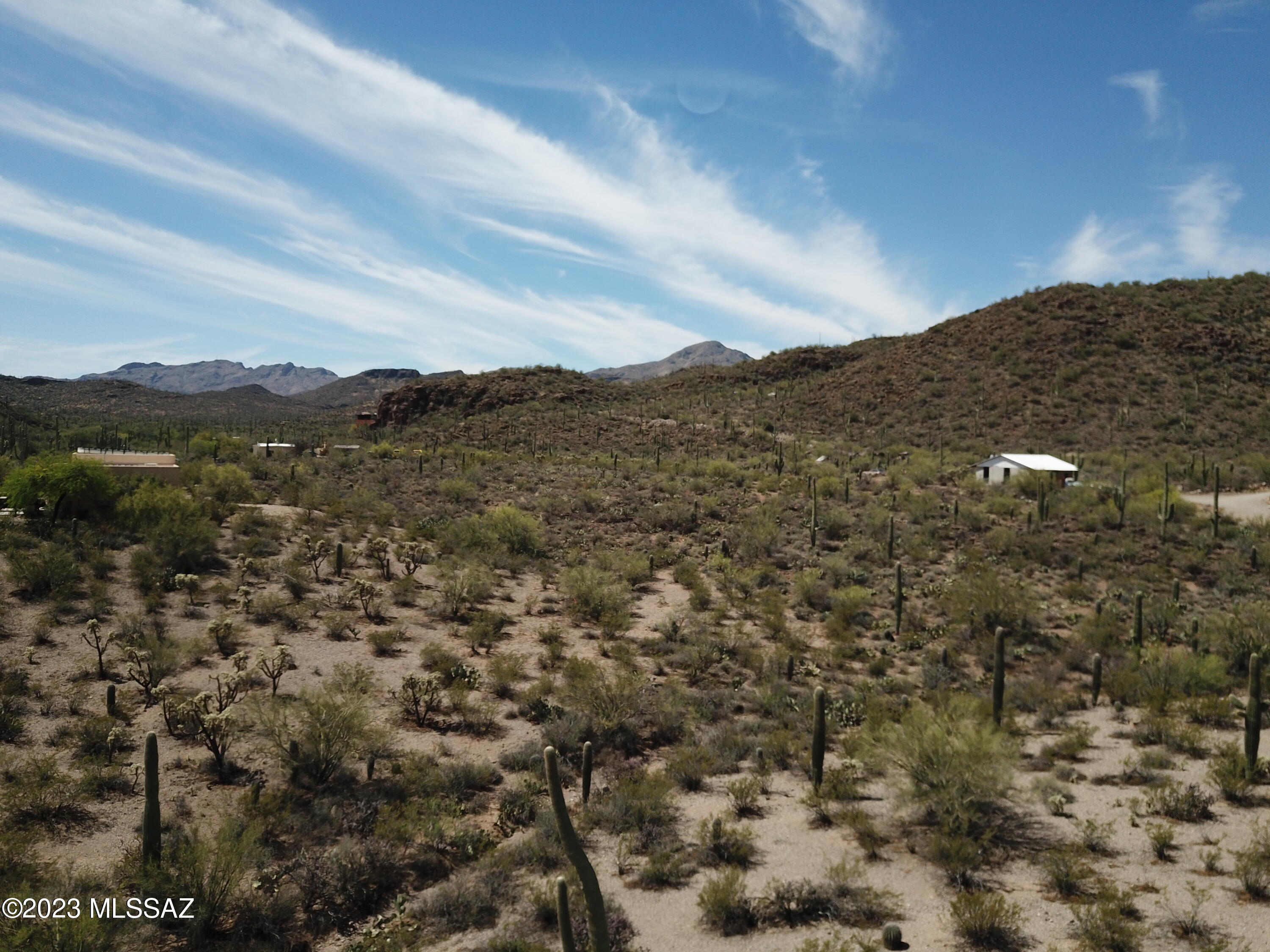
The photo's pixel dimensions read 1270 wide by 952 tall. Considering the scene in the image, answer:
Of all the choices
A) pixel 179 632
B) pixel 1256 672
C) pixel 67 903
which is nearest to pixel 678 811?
pixel 67 903

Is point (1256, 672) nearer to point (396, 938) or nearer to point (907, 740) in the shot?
point (907, 740)

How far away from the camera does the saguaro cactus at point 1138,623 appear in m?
18.3

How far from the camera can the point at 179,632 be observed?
1672 centimetres

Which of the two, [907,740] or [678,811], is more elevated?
[907,740]

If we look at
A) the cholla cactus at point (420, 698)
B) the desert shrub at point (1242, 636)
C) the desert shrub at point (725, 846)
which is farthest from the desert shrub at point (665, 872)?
the desert shrub at point (1242, 636)

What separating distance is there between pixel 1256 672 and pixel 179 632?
884 inches

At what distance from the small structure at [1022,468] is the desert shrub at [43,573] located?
1520 inches

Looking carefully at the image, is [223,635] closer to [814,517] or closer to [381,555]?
[381,555]

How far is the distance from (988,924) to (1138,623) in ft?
45.0

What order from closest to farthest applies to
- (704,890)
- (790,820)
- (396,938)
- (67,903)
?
(67,903)
(396,938)
(704,890)
(790,820)

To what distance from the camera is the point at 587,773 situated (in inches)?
450

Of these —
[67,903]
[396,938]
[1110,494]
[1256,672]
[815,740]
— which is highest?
[1110,494]

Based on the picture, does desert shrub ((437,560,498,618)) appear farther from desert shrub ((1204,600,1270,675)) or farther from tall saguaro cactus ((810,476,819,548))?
desert shrub ((1204,600,1270,675))

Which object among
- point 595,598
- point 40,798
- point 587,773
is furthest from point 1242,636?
point 40,798
